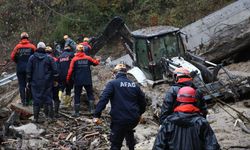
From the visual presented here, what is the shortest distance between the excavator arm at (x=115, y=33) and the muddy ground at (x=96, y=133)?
5284mm

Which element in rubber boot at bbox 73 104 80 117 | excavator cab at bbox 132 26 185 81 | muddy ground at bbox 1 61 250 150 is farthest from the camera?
excavator cab at bbox 132 26 185 81

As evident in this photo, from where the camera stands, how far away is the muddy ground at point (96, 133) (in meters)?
Answer: 10.0

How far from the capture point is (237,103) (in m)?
13.3

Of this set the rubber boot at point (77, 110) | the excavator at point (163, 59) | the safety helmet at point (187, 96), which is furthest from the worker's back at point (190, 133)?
the excavator at point (163, 59)

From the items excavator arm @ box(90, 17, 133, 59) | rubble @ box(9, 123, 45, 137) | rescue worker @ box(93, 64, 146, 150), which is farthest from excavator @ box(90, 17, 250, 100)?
rescue worker @ box(93, 64, 146, 150)

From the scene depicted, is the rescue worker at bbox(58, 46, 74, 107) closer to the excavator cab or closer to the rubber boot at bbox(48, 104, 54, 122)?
the rubber boot at bbox(48, 104, 54, 122)

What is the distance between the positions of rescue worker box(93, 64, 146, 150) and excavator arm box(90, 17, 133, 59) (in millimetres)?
9747

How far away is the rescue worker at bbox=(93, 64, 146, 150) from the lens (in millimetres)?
8625

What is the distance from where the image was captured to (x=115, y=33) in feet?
61.9

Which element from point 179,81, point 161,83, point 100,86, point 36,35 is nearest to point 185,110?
point 179,81

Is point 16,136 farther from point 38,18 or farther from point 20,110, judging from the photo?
point 38,18

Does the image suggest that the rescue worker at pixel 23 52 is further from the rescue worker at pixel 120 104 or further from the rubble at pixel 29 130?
the rescue worker at pixel 120 104

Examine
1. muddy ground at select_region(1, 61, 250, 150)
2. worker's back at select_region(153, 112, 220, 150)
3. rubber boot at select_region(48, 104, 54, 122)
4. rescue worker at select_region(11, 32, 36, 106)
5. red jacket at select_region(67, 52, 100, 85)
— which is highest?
rescue worker at select_region(11, 32, 36, 106)

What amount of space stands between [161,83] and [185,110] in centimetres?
913
